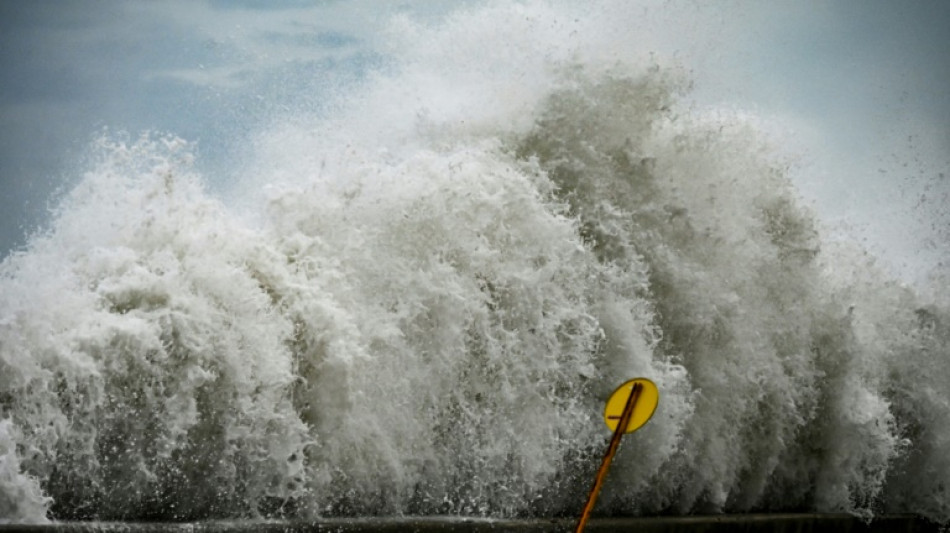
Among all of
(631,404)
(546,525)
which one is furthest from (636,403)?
(546,525)

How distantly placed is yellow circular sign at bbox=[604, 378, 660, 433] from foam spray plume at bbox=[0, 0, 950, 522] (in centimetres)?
211

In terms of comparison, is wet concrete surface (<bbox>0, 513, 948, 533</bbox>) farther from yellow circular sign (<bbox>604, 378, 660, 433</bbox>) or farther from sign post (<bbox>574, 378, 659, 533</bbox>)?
yellow circular sign (<bbox>604, 378, 660, 433</bbox>)

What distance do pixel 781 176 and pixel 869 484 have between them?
2.87 metres

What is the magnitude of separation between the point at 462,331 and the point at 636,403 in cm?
262

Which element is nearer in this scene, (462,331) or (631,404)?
(631,404)

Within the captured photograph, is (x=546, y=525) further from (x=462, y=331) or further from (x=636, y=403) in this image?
(x=636, y=403)

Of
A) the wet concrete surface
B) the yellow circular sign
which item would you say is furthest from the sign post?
the wet concrete surface

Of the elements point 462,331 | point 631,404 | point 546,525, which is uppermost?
point 631,404

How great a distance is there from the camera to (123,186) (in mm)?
7402

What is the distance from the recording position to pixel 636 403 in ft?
16.7

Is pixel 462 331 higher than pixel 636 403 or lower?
lower

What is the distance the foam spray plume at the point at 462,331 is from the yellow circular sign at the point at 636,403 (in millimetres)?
2112

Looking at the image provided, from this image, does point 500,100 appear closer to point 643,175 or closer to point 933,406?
point 643,175

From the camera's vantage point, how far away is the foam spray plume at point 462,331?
19.8 feet
